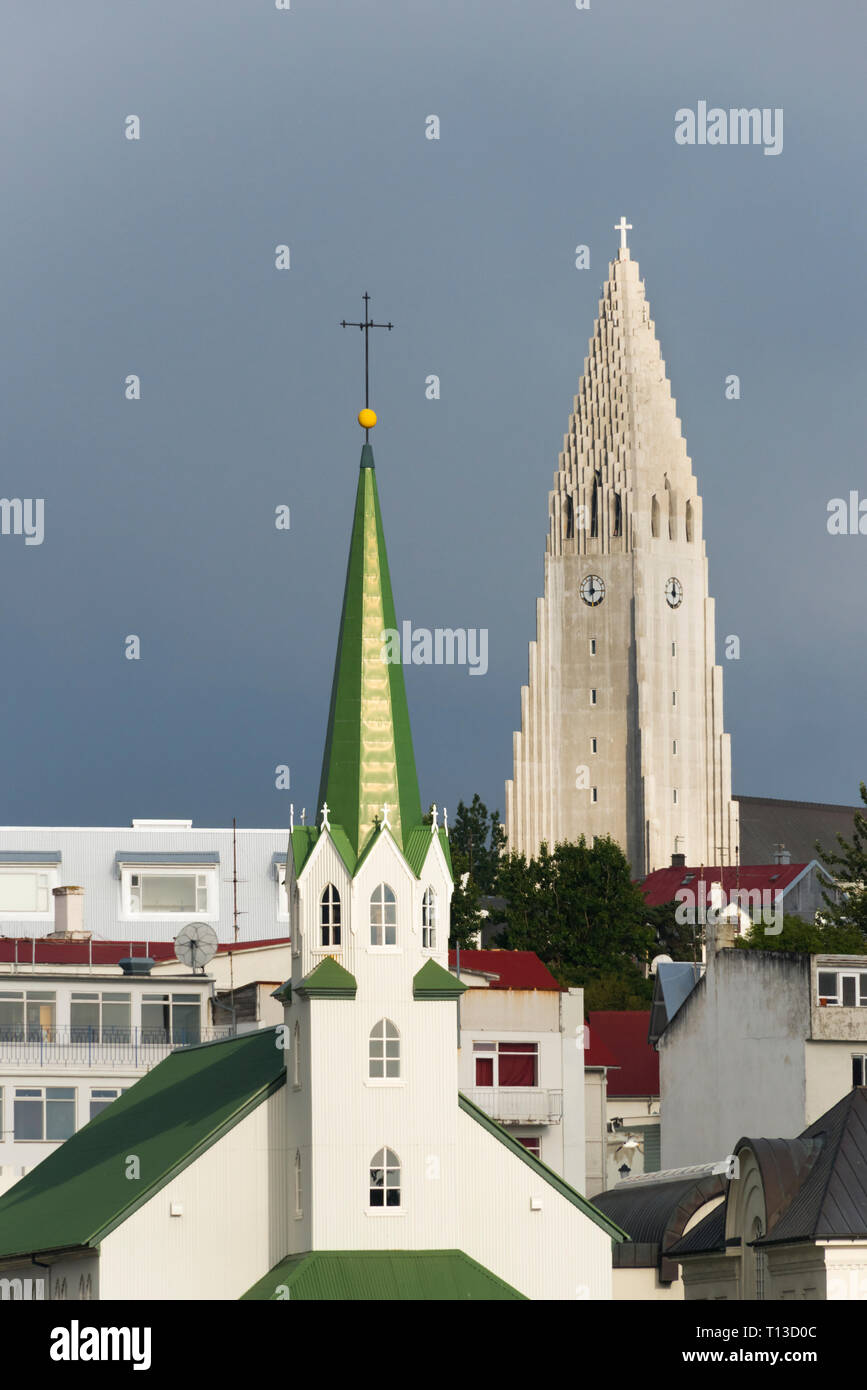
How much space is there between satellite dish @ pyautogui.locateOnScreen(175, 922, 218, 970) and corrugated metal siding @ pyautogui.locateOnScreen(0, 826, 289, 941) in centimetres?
3733

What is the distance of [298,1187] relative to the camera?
2803 inches

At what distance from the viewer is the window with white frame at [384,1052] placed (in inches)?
2756

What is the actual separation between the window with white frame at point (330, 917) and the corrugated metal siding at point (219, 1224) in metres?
4.77

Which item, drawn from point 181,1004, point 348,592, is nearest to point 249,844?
point 181,1004

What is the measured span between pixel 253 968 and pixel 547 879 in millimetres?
89536

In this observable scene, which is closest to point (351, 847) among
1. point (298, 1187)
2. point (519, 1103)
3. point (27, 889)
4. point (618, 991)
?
point (298, 1187)

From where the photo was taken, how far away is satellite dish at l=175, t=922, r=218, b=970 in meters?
103

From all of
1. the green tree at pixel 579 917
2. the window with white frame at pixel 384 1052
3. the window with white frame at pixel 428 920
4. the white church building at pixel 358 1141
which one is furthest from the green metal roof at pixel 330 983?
the green tree at pixel 579 917

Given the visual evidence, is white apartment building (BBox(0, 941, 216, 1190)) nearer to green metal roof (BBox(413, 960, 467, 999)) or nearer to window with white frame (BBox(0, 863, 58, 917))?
green metal roof (BBox(413, 960, 467, 999))

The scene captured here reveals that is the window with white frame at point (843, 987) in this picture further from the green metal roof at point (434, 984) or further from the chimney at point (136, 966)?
the green metal roof at point (434, 984)

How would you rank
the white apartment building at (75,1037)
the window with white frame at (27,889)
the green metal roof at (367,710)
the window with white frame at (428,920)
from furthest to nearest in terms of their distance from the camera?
the window with white frame at (27,889) < the white apartment building at (75,1037) < the green metal roof at (367,710) < the window with white frame at (428,920)

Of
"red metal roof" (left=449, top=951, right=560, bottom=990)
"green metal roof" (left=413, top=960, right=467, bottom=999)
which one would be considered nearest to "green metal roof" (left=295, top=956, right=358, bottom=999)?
"green metal roof" (left=413, top=960, right=467, bottom=999)
